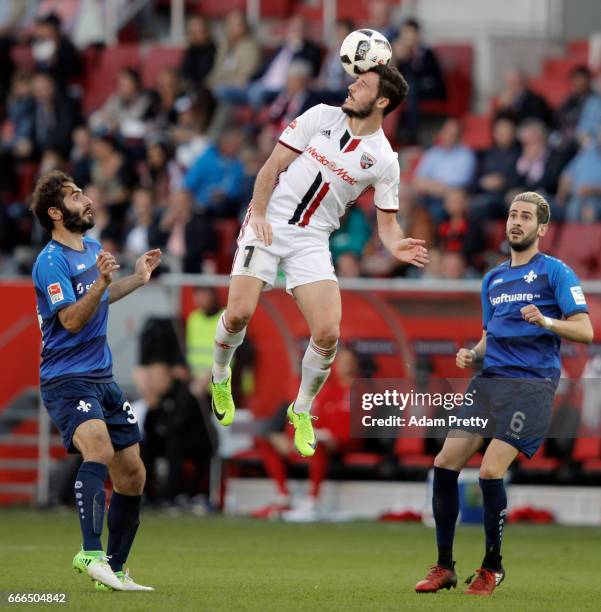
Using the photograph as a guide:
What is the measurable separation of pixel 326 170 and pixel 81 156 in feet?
38.4

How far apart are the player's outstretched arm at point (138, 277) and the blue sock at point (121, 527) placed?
1219 millimetres

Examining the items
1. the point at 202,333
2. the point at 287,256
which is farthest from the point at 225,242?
the point at 287,256

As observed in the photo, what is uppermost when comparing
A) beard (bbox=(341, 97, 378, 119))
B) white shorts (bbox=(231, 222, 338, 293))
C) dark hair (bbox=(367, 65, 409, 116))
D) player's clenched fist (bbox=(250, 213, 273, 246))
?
dark hair (bbox=(367, 65, 409, 116))

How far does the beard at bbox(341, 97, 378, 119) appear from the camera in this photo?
1006cm

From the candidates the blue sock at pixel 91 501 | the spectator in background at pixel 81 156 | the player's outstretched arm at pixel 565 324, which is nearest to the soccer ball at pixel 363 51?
the player's outstretched arm at pixel 565 324

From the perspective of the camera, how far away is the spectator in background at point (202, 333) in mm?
17219

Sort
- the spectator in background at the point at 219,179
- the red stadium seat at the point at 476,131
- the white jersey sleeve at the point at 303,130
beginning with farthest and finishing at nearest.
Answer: the red stadium seat at the point at 476,131, the spectator in background at the point at 219,179, the white jersey sleeve at the point at 303,130

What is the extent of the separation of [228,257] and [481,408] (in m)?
9.55

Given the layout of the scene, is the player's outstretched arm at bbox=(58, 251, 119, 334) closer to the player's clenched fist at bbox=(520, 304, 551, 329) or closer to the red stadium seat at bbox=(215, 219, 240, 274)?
the player's clenched fist at bbox=(520, 304, 551, 329)

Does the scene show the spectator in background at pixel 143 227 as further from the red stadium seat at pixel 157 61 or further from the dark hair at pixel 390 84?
the dark hair at pixel 390 84

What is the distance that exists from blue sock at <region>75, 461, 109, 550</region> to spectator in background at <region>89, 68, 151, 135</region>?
1273cm

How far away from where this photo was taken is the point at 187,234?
18906 mm

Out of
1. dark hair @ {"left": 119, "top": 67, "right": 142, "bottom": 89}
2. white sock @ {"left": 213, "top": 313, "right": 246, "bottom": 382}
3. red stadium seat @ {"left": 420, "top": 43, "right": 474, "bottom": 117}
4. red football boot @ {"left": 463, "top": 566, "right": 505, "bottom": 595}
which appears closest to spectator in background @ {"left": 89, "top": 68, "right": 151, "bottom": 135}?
dark hair @ {"left": 119, "top": 67, "right": 142, "bottom": 89}

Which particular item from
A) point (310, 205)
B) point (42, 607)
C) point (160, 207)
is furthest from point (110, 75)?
point (42, 607)
